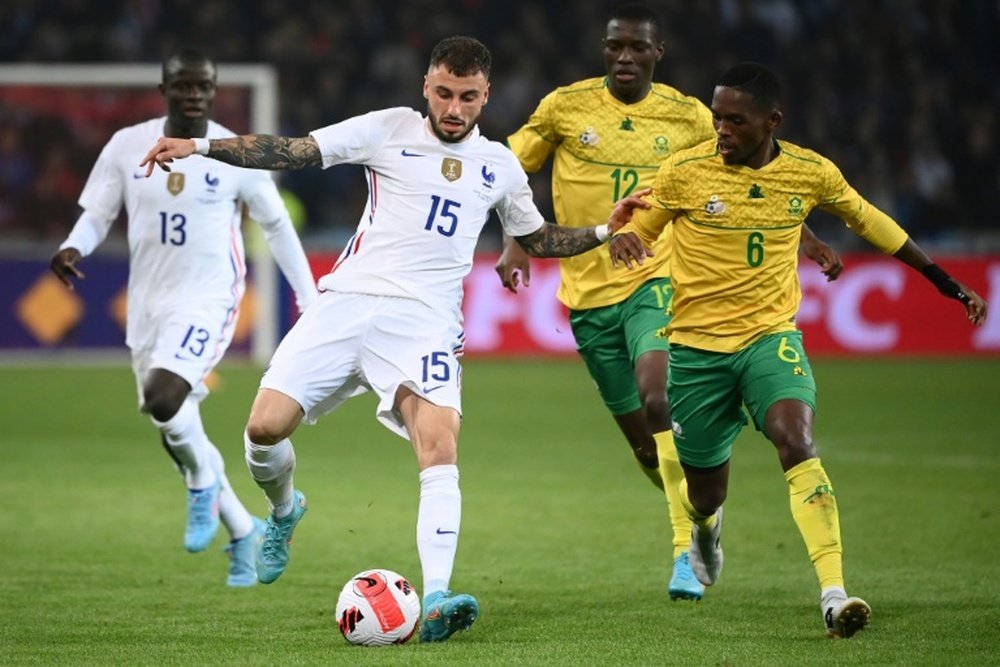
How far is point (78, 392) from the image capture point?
17.3 metres

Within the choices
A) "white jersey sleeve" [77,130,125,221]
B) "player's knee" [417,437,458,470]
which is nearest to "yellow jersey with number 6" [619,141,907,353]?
"player's knee" [417,437,458,470]

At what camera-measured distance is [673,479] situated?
26.0 feet

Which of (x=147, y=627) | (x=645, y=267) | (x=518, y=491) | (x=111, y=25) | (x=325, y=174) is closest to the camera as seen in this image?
(x=147, y=627)

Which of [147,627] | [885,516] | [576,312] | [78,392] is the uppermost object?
[576,312]

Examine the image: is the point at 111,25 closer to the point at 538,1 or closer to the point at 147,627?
the point at 538,1

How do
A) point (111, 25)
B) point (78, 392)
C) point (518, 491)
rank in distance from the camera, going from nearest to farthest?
1. point (518, 491)
2. point (78, 392)
3. point (111, 25)

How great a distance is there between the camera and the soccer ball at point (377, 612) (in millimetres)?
6172

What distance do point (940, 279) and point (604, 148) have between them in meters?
2.04

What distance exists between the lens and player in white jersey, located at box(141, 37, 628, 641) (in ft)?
21.3

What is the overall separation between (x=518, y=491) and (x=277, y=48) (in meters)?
12.7

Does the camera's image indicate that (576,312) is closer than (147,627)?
No

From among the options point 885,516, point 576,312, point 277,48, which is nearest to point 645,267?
point 576,312

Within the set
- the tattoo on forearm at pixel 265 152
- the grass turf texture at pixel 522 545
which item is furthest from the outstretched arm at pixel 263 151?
the grass turf texture at pixel 522 545

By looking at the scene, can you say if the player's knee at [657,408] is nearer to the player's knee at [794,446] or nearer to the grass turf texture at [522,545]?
the grass turf texture at [522,545]
